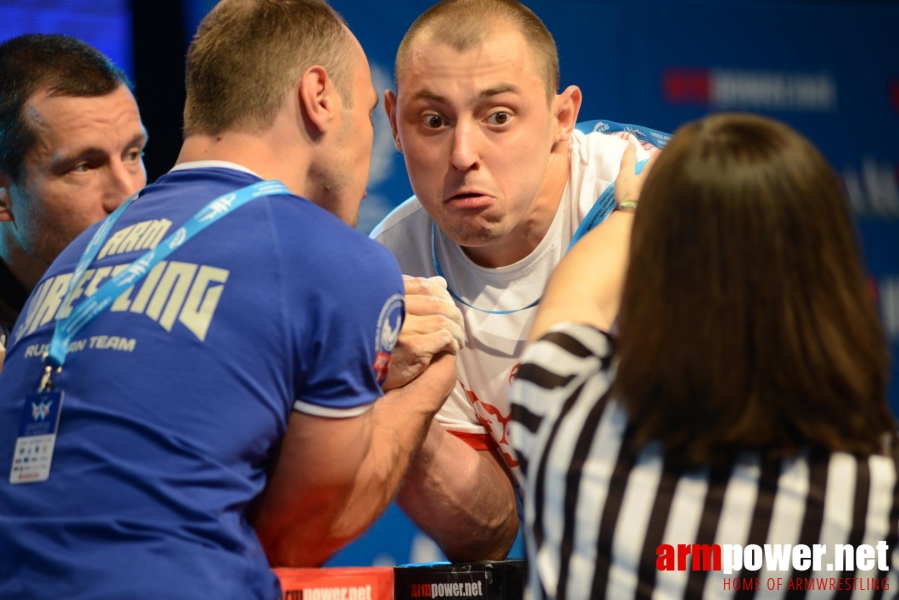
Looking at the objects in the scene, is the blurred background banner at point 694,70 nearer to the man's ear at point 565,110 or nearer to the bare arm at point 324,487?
the man's ear at point 565,110

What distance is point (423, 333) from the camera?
1.92 m

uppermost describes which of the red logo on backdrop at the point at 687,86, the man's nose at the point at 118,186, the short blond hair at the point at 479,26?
the red logo on backdrop at the point at 687,86

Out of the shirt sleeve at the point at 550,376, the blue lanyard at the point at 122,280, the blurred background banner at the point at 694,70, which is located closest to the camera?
the shirt sleeve at the point at 550,376

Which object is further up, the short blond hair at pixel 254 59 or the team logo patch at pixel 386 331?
the short blond hair at pixel 254 59

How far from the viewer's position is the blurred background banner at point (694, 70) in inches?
135

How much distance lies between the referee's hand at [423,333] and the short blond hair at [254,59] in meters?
0.41

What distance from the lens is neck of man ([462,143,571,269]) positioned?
2434 mm

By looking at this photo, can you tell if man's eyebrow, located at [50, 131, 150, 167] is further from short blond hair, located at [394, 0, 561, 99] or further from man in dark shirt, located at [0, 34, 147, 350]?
short blond hair, located at [394, 0, 561, 99]

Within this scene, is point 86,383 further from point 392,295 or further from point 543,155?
point 543,155

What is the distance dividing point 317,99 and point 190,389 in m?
0.60

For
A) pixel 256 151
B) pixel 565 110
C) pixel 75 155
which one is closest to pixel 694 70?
pixel 565 110

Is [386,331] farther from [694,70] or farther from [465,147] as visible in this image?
[694,70]

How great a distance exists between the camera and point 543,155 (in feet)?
7.73

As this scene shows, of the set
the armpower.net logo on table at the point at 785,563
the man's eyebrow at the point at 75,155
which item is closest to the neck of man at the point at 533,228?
the man's eyebrow at the point at 75,155
